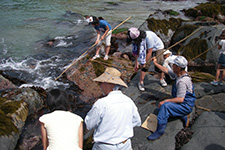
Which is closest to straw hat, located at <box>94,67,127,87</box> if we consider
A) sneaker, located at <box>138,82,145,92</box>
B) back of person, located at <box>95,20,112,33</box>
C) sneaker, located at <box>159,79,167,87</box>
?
sneaker, located at <box>138,82,145,92</box>

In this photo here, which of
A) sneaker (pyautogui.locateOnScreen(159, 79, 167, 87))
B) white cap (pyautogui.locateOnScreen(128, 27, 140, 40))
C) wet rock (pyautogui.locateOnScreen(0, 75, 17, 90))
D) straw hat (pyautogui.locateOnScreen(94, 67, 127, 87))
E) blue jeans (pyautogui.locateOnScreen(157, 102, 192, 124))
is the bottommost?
wet rock (pyautogui.locateOnScreen(0, 75, 17, 90))

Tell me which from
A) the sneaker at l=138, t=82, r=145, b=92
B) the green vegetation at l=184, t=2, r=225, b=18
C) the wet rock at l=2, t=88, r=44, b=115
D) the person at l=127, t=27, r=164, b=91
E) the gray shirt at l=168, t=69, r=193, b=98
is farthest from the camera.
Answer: the green vegetation at l=184, t=2, r=225, b=18

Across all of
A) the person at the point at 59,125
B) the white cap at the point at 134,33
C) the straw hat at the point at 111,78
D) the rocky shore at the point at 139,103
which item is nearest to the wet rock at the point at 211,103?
the rocky shore at the point at 139,103

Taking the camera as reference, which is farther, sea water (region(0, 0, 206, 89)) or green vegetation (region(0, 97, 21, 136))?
sea water (region(0, 0, 206, 89))

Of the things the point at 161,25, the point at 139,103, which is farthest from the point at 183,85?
the point at 161,25

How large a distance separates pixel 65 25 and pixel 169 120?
578 inches

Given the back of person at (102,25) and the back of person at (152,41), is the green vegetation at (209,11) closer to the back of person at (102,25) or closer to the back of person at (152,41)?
the back of person at (102,25)

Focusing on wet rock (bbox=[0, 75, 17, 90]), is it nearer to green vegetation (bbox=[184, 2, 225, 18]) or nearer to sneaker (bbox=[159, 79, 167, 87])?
sneaker (bbox=[159, 79, 167, 87])

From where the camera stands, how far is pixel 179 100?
12.9ft

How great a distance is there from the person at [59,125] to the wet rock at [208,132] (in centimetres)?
253

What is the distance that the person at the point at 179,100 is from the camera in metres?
3.92

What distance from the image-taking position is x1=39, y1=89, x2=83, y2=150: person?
2.59 meters

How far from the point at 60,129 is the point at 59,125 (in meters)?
0.05

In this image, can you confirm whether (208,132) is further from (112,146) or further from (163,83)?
(112,146)
